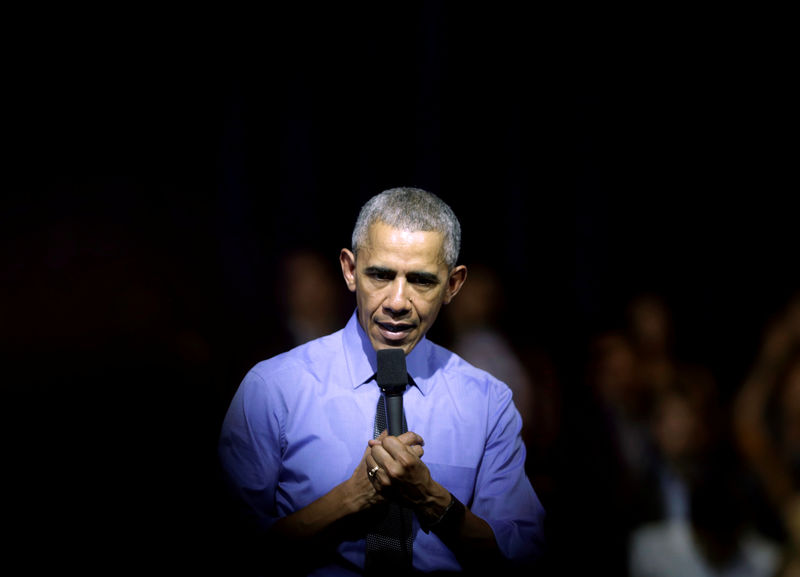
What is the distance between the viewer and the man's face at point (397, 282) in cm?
137

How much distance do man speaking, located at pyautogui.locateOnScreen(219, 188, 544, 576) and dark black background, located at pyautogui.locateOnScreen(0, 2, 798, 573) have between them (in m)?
0.25

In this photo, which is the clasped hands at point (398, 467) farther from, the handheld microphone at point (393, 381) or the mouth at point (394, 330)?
the mouth at point (394, 330)

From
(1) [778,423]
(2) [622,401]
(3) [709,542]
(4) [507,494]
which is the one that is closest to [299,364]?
(4) [507,494]

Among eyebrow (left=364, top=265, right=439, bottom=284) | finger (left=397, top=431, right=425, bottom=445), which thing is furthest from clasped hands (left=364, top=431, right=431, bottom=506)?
eyebrow (left=364, top=265, right=439, bottom=284)

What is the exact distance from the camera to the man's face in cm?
137

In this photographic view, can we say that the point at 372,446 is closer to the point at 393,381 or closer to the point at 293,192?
the point at 393,381

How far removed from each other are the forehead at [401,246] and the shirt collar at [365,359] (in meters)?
0.19

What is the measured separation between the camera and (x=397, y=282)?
1379mm

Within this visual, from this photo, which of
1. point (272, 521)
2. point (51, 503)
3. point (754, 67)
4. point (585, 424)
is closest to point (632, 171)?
point (754, 67)

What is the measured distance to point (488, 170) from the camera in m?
2.06

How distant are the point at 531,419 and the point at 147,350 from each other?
1.12 meters

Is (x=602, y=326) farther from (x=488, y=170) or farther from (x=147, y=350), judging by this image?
(x=147, y=350)

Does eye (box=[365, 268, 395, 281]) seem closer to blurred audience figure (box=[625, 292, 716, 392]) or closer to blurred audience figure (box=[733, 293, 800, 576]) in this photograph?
blurred audience figure (box=[625, 292, 716, 392])

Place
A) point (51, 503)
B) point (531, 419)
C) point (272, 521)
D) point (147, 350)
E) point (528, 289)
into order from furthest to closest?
point (528, 289) → point (531, 419) → point (147, 350) → point (51, 503) → point (272, 521)
